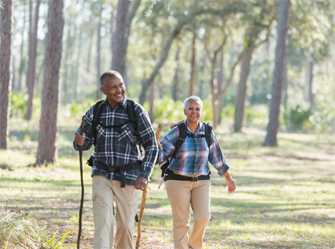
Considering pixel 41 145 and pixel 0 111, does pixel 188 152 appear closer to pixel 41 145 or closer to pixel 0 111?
pixel 41 145

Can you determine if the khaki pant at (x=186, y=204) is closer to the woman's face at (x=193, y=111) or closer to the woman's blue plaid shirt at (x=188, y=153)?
the woman's blue plaid shirt at (x=188, y=153)

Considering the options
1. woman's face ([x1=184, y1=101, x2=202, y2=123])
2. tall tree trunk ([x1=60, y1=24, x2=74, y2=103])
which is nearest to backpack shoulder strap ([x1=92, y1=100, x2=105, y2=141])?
woman's face ([x1=184, y1=101, x2=202, y2=123])

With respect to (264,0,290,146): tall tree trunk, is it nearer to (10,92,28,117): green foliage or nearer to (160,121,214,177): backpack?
(10,92,28,117): green foliage

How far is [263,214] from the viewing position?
13305mm

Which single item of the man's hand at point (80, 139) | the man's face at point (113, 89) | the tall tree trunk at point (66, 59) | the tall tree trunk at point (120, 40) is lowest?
the man's hand at point (80, 139)

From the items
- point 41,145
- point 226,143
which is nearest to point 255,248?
point 41,145

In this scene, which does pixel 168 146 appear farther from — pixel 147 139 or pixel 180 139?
pixel 147 139

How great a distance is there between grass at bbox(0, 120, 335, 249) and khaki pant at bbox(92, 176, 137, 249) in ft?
3.44

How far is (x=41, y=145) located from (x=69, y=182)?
193 centimetres

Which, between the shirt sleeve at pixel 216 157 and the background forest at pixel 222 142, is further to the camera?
the background forest at pixel 222 142

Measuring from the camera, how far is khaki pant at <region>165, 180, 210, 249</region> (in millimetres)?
7977

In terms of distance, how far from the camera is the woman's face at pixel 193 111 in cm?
789

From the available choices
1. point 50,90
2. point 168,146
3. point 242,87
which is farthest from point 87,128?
point 242,87

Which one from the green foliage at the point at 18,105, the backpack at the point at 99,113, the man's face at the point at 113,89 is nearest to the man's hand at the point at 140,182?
the backpack at the point at 99,113
